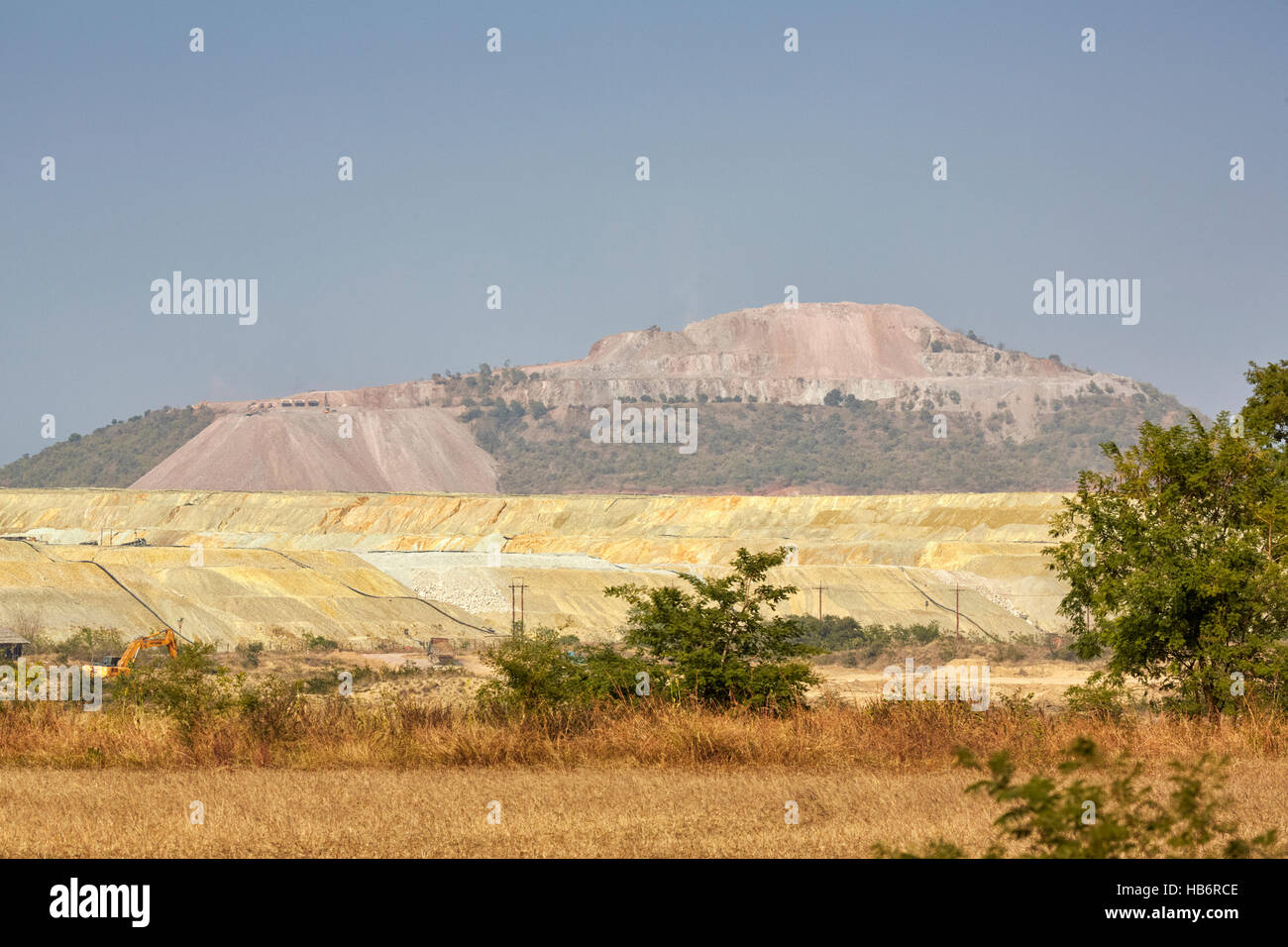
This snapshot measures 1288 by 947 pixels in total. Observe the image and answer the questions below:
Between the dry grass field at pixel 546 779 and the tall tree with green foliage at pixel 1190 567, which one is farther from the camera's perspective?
the tall tree with green foliage at pixel 1190 567

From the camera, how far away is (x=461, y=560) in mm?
77875

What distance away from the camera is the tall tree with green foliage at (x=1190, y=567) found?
1695 cm

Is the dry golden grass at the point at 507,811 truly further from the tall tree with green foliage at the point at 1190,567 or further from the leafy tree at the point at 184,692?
the tall tree with green foliage at the point at 1190,567

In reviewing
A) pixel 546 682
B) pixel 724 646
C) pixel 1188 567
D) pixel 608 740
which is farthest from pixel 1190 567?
pixel 546 682

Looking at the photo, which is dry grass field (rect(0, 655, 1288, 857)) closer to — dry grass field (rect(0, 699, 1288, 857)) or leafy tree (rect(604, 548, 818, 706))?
dry grass field (rect(0, 699, 1288, 857))

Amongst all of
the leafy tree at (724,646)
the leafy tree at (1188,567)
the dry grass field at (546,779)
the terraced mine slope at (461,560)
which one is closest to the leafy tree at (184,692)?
the dry grass field at (546,779)

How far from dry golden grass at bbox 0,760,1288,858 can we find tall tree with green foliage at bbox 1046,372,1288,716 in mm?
3676

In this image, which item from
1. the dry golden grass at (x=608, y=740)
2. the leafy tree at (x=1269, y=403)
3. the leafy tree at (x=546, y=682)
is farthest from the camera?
the leafy tree at (x=1269, y=403)

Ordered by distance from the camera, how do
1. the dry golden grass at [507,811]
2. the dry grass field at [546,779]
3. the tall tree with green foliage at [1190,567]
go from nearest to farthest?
the dry golden grass at [507,811]
the dry grass field at [546,779]
the tall tree with green foliage at [1190,567]

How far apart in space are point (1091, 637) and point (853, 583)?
166ft

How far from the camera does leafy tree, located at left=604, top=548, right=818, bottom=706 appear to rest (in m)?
15.9

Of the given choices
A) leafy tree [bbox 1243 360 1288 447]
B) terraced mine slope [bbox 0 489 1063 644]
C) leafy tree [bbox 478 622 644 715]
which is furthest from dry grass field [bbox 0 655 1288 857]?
terraced mine slope [bbox 0 489 1063 644]

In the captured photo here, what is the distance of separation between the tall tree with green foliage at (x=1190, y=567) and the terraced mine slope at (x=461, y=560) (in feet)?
101

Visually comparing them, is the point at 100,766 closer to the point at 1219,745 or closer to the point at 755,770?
the point at 755,770
